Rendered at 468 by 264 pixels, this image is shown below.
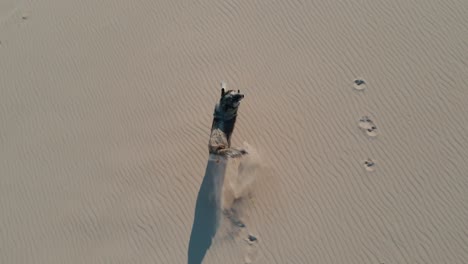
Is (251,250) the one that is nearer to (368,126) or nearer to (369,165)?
(369,165)

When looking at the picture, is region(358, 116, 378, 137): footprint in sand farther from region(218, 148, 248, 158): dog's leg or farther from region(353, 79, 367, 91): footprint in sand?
region(218, 148, 248, 158): dog's leg

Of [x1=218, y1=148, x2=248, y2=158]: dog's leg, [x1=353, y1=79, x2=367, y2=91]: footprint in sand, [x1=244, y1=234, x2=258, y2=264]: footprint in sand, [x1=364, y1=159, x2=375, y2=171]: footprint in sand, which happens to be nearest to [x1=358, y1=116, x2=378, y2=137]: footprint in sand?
[x1=364, y1=159, x2=375, y2=171]: footprint in sand

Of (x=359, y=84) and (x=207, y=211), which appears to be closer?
(x=207, y=211)

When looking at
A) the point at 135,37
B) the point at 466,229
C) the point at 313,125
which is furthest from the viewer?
the point at 135,37

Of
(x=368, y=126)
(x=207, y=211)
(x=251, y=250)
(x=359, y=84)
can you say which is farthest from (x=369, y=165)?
(x=207, y=211)

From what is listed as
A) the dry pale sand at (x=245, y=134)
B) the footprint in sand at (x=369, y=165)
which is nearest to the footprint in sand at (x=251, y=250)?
the dry pale sand at (x=245, y=134)

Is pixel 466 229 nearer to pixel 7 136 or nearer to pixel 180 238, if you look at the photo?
pixel 180 238

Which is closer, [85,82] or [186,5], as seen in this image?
[85,82]

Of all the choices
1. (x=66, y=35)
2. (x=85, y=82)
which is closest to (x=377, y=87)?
(x=85, y=82)
